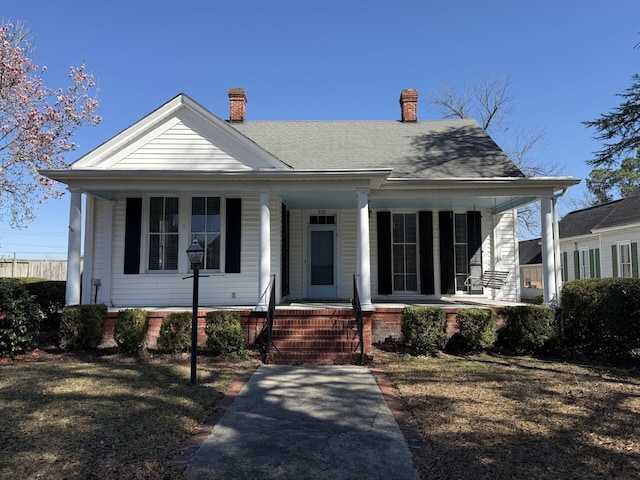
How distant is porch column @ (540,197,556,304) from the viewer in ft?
29.9

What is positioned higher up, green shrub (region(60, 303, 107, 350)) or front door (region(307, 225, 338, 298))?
front door (region(307, 225, 338, 298))

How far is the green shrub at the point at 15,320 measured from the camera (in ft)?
24.8

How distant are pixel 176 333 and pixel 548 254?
767 centimetres

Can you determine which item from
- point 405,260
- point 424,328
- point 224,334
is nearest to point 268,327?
point 224,334

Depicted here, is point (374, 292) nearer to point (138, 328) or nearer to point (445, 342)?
point (445, 342)

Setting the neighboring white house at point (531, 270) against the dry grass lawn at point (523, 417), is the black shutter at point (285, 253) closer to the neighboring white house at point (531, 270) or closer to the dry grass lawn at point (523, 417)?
the dry grass lawn at point (523, 417)

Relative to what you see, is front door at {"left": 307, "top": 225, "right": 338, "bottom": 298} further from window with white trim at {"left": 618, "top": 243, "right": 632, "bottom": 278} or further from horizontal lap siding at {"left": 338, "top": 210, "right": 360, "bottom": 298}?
window with white trim at {"left": 618, "top": 243, "right": 632, "bottom": 278}

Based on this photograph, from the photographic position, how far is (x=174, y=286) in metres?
10.1

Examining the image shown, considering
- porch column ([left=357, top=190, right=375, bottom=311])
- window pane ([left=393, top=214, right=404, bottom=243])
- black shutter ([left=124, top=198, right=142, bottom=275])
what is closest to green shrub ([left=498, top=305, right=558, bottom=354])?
porch column ([left=357, top=190, right=375, bottom=311])

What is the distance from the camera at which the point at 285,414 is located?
5.02 m

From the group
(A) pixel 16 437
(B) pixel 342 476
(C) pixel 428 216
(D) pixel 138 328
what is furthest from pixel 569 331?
(A) pixel 16 437

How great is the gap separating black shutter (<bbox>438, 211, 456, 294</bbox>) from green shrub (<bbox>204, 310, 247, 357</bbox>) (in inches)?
229

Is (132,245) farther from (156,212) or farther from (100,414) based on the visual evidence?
(100,414)

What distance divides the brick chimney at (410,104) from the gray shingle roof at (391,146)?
1.04 feet
